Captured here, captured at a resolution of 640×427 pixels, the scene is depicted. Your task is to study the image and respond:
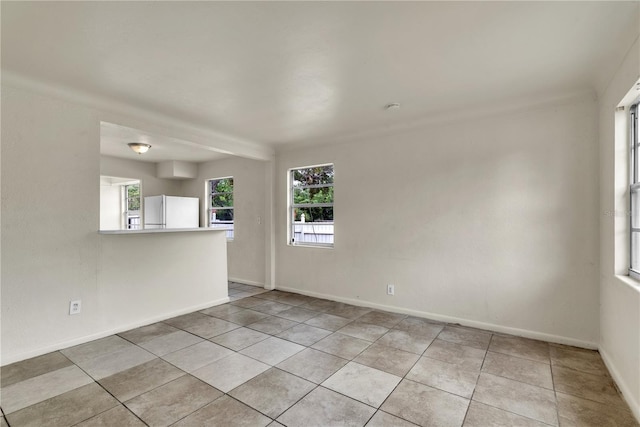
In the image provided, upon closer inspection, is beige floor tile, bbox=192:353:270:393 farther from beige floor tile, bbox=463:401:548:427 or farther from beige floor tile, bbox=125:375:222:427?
beige floor tile, bbox=463:401:548:427

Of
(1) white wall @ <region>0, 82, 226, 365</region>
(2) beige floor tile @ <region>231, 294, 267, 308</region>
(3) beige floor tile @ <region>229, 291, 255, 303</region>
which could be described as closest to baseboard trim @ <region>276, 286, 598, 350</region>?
(2) beige floor tile @ <region>231, 294, 267, 308</region>

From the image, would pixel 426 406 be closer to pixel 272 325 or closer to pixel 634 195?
pixel 272 325

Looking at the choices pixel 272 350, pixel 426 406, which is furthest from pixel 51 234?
pixel 426 406

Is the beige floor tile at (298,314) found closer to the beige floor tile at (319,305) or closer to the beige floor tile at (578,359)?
the beige floor tile at (319,305)

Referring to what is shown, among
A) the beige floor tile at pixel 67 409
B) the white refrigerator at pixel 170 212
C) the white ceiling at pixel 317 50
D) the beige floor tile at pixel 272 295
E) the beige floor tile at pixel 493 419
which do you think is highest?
the white ceiling at pixel 317 50

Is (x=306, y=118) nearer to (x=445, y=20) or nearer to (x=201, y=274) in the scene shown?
(x=445, y=20)

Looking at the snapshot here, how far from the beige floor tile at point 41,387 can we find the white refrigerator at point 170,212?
3.90 meters

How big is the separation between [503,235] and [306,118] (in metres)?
2.64

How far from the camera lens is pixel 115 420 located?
1.84m

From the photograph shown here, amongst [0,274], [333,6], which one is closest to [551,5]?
[333,6]

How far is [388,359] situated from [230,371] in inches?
54.0

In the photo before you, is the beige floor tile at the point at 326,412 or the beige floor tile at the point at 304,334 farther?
the beige floor tile at the point at 304,334

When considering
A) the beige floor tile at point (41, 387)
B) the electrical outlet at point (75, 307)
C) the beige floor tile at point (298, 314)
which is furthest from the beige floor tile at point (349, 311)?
the electrical outlet at point (75, 307)

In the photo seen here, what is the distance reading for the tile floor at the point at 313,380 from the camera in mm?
1896
